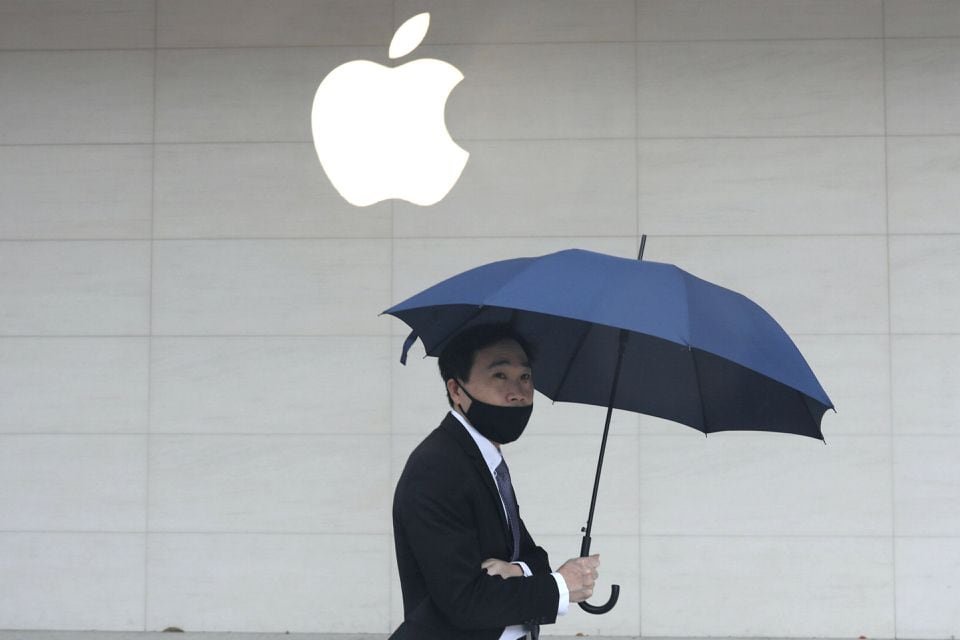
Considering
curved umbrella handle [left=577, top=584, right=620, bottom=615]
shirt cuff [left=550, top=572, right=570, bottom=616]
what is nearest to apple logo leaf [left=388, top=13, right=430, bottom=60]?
curved umbrella handle [left=577, top=584, right=620, bottom=615]

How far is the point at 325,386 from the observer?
591cm

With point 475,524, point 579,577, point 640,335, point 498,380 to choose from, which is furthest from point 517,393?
point 640,335

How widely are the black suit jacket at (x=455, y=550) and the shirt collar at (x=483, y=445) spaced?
13mm

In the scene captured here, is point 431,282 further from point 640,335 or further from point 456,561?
point 456,561

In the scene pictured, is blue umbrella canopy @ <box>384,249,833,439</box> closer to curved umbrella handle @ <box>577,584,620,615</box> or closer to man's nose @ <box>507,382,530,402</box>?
man's nose @ <box>507,382,530,402</box>

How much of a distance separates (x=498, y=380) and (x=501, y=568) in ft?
1.33

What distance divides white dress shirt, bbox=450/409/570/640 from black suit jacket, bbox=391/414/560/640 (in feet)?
0.05

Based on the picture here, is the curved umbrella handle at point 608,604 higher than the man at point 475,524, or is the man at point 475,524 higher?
the man at point 475,524

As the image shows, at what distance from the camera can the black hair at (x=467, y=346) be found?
2518mm

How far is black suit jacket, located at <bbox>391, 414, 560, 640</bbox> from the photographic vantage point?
90.3 inches

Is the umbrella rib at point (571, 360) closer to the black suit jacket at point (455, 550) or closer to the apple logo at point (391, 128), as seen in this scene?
the black suit jacket at point (455, 550)

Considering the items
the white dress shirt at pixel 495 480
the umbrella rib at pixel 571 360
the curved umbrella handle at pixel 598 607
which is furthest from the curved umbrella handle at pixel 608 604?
the umbrella rib at pixel 571 360

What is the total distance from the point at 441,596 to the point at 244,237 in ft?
13.1

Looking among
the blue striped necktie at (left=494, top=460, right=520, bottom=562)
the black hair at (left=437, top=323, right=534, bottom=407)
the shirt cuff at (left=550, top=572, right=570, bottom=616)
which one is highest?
the black hair at (left=437, top=323, right=534, bottom=407)
